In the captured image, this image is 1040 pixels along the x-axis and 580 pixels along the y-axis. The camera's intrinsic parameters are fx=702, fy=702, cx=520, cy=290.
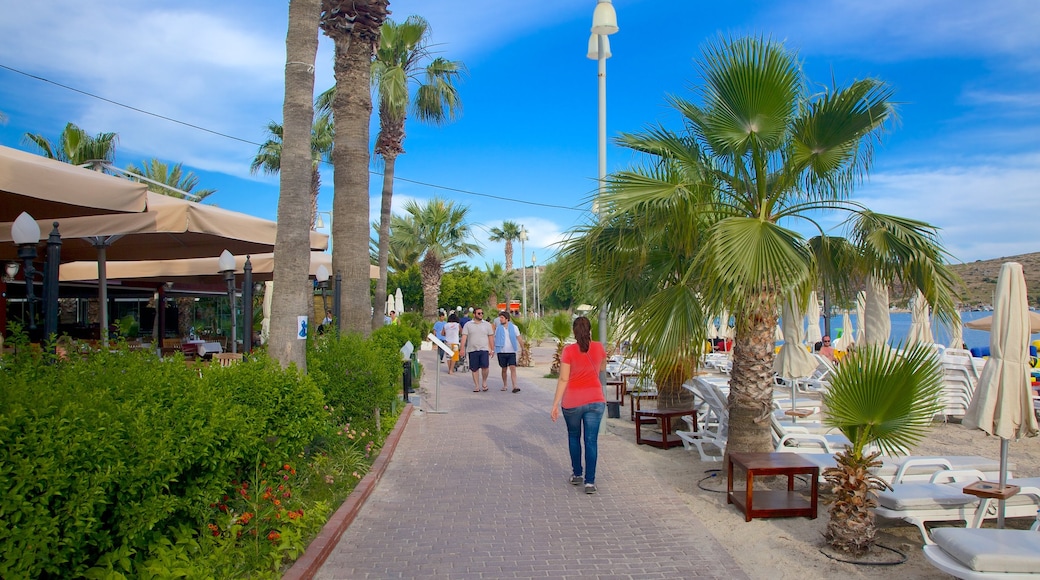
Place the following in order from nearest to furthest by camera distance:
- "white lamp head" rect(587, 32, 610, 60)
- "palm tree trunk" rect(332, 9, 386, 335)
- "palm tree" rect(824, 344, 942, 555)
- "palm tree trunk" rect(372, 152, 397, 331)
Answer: "palm tree" rect(824, 344, 942, 555), "white lamp head" rect(587, 32, 610, 60), "palm tree trunk" rect(332, 9, 386, 335), "palm tree trunk" rect(372, 152, 397, 331)

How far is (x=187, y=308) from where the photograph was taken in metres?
28.8

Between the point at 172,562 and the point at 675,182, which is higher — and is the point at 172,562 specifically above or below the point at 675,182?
below

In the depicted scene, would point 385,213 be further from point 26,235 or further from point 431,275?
point 431,275

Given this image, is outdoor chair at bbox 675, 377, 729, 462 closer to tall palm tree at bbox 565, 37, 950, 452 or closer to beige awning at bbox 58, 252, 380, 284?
tall palm tree at bbox 565, 37, 950, 452

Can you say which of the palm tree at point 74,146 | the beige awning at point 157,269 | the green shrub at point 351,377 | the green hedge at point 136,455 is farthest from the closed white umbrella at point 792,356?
the palm tree at point 74,146

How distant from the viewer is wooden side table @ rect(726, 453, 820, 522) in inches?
232

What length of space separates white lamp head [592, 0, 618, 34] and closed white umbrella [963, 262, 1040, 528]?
19.9ft

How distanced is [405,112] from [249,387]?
54.3ft

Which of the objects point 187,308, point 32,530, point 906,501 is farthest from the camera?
point 187,308

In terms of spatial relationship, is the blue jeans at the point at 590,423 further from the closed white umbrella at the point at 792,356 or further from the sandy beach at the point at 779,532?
the closed white umbrella at the point at 792,356

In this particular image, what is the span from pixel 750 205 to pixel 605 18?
157 inches

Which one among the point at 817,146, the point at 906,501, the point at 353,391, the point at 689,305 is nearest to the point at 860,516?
the point at 906,501

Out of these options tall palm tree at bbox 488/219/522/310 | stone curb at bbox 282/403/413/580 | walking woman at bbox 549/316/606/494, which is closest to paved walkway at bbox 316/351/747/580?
stone curb at bbox 282/403/413/580

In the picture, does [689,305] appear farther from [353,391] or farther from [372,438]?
[372,438]
